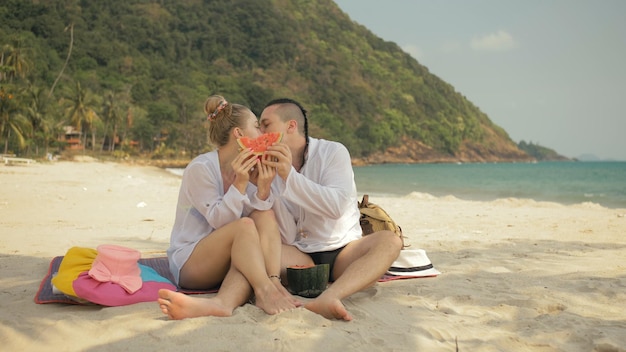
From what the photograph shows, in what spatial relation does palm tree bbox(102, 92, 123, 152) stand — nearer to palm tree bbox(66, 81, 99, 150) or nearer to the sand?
palm tree bbox(66, 81, 99, 150)

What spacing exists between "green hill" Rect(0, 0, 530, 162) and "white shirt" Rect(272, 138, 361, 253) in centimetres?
4438

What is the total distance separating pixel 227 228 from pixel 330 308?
86 centimetres

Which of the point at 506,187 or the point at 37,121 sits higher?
the point at 37,121

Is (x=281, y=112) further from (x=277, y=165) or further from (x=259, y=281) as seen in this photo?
(x=259, y=281)

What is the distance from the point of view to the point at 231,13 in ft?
325

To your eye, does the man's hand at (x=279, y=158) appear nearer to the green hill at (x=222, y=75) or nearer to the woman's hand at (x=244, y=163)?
the woman's hand at (x=244, y=163)

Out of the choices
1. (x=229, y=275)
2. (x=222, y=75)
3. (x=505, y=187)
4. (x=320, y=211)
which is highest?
(x=222, y=75)

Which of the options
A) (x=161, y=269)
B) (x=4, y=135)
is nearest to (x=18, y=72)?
(x=4, y=135)

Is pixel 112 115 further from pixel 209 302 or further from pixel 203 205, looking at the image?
pixel 209 302

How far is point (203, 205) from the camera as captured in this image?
3.59 m

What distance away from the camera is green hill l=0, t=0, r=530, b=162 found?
63.9 m

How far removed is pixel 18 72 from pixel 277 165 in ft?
154

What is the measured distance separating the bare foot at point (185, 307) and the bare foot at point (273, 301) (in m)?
0.22

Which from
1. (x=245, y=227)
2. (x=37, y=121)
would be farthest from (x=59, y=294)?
(x=37, y=121)
